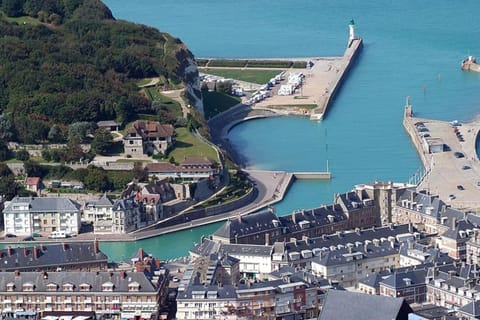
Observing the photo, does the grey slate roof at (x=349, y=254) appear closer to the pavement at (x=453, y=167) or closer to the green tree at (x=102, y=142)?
the pavement at (x=453, y=167)

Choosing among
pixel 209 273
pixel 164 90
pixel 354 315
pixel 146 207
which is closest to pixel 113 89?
pixel 164 90

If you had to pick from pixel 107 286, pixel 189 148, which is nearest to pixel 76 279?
pixel 107 286

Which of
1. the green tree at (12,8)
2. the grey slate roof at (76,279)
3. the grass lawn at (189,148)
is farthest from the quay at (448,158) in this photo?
the green tree at (12,8)

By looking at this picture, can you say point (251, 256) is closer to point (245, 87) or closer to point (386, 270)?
point (386, 270)

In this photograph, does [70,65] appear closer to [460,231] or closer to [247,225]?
[247,225]

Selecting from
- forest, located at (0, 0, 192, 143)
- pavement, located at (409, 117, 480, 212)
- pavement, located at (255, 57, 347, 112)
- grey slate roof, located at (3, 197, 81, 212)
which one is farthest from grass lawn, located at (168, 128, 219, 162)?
pavement, located at (255, 57, 347, 112)
